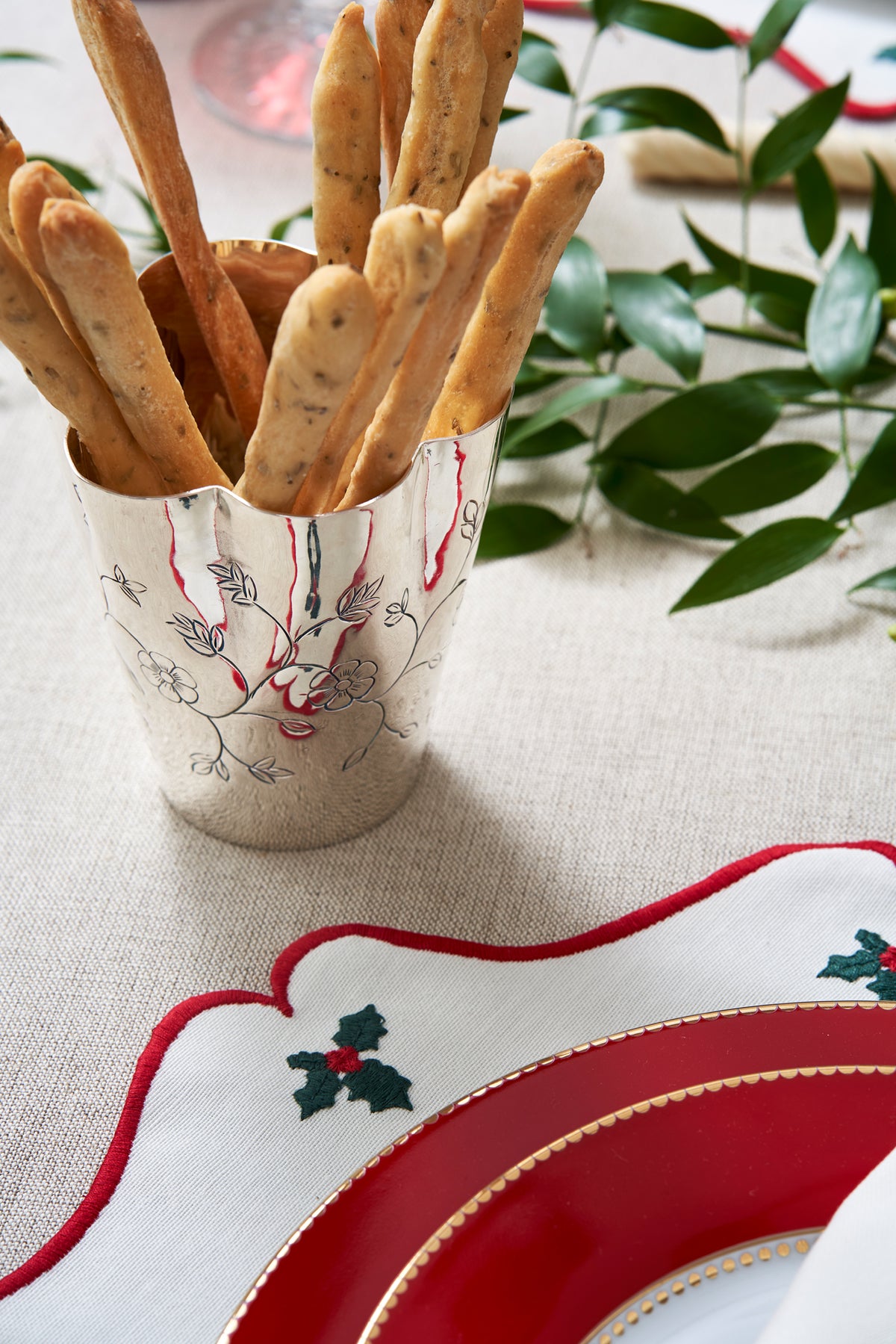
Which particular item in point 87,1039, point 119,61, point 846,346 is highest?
point 119,61

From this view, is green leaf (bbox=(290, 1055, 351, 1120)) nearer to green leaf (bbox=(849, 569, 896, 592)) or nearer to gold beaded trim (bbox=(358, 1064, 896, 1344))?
gold beaded trim (bbox=(358, 1064, 896, 1344))

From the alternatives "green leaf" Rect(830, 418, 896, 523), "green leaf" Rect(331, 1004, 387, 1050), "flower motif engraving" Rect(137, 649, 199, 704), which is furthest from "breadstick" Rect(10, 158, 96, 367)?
"green leaf" Rect(830, 418, 896, 523)

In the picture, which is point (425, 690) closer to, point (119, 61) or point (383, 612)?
point (383, 612)

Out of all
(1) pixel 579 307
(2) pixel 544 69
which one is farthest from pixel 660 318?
(2) pixel 544 69

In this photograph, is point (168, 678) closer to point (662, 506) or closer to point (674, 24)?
point (662, 506)

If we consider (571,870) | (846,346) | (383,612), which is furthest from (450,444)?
(846,346)

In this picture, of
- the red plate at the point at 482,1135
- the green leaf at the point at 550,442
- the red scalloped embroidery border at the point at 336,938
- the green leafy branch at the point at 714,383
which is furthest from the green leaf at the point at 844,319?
the red plate at the point at 482,1135
